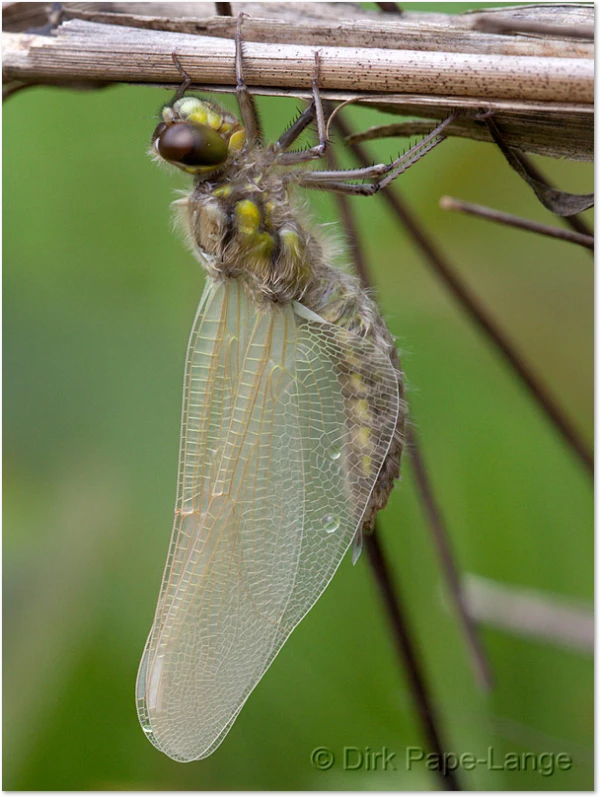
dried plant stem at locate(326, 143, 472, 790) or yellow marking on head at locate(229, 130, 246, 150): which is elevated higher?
yellow marking on head at locate(229, 130, 246, 150)

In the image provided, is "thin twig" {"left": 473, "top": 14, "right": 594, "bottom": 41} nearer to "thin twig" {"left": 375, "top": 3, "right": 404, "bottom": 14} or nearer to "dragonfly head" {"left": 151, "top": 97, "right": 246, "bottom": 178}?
"thin twig" {"left": 375, "top": 3, "right": 404, "bottom": 14}

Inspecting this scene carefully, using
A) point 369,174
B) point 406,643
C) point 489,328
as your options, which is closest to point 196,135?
point 369,174

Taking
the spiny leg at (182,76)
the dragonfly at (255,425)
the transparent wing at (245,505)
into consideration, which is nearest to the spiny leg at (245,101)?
the dragonfly at (255,425)

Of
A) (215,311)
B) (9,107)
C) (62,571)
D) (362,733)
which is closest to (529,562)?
(362,733)

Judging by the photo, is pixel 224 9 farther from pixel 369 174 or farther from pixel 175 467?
pixel 175 467

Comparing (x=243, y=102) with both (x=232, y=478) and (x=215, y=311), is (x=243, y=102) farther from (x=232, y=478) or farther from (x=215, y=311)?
→ (x=232, y=478)

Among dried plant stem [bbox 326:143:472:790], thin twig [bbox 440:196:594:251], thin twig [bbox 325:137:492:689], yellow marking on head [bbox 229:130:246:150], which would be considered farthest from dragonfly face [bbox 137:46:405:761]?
thin twig [bbox 440:196:594:251]
